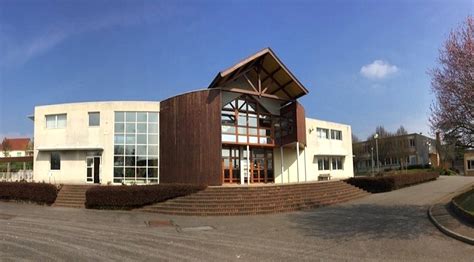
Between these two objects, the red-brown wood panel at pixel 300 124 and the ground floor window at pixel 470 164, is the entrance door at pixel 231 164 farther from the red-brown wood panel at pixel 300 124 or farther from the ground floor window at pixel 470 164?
the ground floor window at pixel 470 164

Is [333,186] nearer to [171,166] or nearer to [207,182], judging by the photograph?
[207,182]

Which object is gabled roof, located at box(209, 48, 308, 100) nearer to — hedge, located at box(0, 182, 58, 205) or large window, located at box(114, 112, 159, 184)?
large window, located at box(114, 112, 159, 184)

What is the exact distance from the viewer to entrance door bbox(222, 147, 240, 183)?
86.5 feet

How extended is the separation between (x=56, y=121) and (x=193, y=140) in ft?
44.9

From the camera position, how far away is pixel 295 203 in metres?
19.0

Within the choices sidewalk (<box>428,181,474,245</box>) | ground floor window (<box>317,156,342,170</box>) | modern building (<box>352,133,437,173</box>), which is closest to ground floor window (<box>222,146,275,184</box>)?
ground floor window (<box>317,156,342,170</box>)

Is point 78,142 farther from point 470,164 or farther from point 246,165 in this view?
point 470,164

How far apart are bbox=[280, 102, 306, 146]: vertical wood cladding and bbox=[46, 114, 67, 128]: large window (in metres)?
17.3

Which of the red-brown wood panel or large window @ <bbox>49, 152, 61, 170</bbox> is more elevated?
the red-brown wood panel

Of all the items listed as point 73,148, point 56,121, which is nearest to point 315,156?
point 73,148

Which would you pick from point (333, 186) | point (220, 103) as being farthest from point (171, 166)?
point (333, 186)

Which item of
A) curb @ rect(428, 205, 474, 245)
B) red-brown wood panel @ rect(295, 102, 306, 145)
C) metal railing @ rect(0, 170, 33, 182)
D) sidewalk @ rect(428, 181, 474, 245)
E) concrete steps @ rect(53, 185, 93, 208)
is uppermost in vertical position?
A: red-brown wood panel @ rect(295, 102, 306, 145)

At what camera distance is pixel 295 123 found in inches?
1113

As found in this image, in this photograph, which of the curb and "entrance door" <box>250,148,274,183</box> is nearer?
the curb
